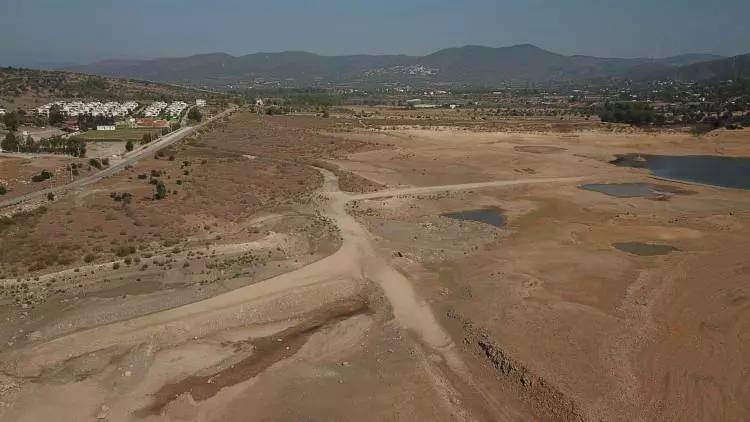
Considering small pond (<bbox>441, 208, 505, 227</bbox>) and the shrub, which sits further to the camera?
small pond (<bbox>441, 208, 505, 227</bbox>)

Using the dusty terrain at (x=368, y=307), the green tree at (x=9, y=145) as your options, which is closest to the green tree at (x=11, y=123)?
the green tree at (x=9, y=145)

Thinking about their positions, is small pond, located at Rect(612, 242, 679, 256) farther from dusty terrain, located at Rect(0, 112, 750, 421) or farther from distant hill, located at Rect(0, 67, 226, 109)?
distant hill, located at Rect(0, 67, 226, 109)

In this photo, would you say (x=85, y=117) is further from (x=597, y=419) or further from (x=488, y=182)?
(x=597, y=419)

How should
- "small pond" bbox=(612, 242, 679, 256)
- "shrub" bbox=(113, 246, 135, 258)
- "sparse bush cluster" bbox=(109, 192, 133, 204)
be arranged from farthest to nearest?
1. "sparse bush cluster" bbox=(109, 192, 133, 204)
2. "small pond" bbox=(612, 242, 679, 256)
3. "shrub" bbox=(113, 246, 135, 258)

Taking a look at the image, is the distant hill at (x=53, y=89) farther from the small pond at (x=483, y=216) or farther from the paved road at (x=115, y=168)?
the small pond at (x=483, y=216)

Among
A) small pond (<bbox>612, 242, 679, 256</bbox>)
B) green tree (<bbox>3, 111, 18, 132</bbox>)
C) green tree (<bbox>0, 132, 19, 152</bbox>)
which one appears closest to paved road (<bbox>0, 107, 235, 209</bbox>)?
green tree (<bbox>0, 132, 19, 152</bbox>)

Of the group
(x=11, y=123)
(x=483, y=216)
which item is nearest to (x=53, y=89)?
(x=11, y=123)

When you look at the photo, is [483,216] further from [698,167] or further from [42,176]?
[698,167]
